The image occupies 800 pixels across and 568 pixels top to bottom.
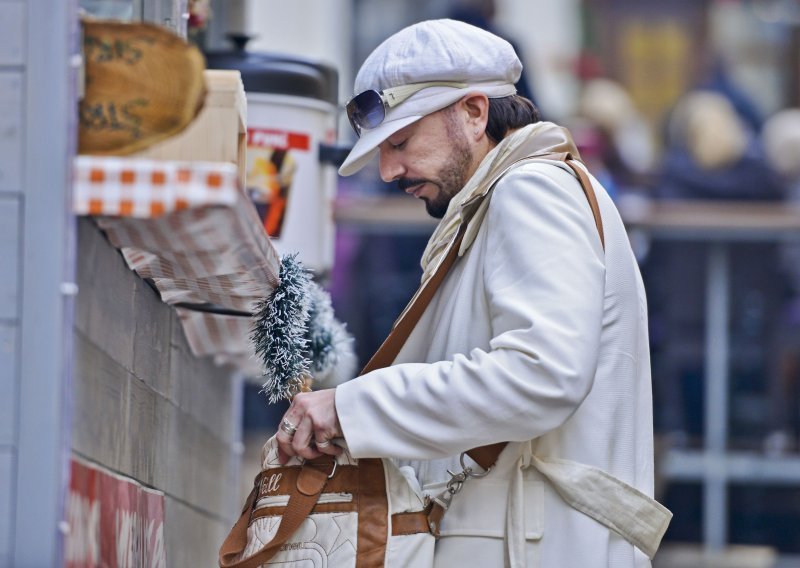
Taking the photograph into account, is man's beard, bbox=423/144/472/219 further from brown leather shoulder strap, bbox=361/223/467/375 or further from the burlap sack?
the burlap sack

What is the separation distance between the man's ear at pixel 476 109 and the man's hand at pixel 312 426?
68 cm

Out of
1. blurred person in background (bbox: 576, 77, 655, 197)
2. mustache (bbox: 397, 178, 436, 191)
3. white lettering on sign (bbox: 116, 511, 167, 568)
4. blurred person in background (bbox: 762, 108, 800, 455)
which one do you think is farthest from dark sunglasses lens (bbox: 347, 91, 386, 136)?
blurred person in background (bbox: 762, 108, 800, 455)

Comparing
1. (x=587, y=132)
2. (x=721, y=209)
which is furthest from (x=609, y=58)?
(x=721, y=209)

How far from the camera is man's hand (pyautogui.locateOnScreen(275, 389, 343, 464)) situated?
2.97 m

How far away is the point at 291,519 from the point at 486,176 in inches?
31.3

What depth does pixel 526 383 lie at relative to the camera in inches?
113

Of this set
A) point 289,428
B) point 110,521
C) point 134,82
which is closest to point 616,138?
point 289,428

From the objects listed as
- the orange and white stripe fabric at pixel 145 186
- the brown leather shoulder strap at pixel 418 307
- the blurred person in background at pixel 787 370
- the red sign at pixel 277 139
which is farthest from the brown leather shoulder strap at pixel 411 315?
the blurred person in background at pixel 787 370

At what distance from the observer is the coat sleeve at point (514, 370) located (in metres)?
2.87

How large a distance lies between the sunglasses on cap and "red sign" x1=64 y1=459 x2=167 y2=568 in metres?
0.89

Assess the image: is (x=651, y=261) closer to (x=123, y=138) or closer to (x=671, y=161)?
(x=671, y=161)

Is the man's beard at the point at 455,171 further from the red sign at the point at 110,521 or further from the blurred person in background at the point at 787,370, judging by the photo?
the blurred person in background at the point at 787,370

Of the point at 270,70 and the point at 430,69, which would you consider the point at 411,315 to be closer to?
the point at 430,69

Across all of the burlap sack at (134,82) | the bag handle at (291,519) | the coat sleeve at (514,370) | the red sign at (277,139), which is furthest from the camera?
the red sign at (277,139)
